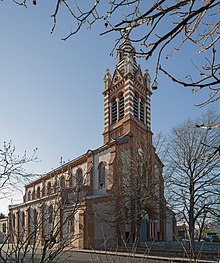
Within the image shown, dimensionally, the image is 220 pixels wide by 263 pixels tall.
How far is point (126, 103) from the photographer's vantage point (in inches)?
1460

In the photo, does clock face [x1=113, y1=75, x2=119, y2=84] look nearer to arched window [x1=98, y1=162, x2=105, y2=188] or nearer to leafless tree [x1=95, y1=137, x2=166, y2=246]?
leafless tree [x1=95, y1=137, x2=166, y2=246]

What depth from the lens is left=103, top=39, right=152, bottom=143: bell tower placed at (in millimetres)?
36503

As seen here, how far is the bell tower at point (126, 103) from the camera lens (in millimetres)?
36503

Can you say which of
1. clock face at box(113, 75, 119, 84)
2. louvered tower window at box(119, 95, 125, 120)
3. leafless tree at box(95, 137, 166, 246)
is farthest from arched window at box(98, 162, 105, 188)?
clock face at box(113, 75, 119, 84)

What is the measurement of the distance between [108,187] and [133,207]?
3.93 m

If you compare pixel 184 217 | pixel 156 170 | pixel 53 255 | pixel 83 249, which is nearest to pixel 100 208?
pixel 83 249

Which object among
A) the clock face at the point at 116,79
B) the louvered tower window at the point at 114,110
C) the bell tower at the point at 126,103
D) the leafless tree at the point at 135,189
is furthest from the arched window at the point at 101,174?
the clock face at the point at 116,79

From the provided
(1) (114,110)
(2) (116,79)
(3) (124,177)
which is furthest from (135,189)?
(2) (116,79)

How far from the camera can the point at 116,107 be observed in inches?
1551

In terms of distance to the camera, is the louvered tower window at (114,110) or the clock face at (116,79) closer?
the louvered tower window at (114,110)

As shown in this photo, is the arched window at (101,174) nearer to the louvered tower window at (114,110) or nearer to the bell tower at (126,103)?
the bell tower at (126,103)

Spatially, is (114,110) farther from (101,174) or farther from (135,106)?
(101,174)

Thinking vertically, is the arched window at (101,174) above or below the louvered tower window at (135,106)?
below

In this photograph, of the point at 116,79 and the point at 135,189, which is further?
the point at 116,79
